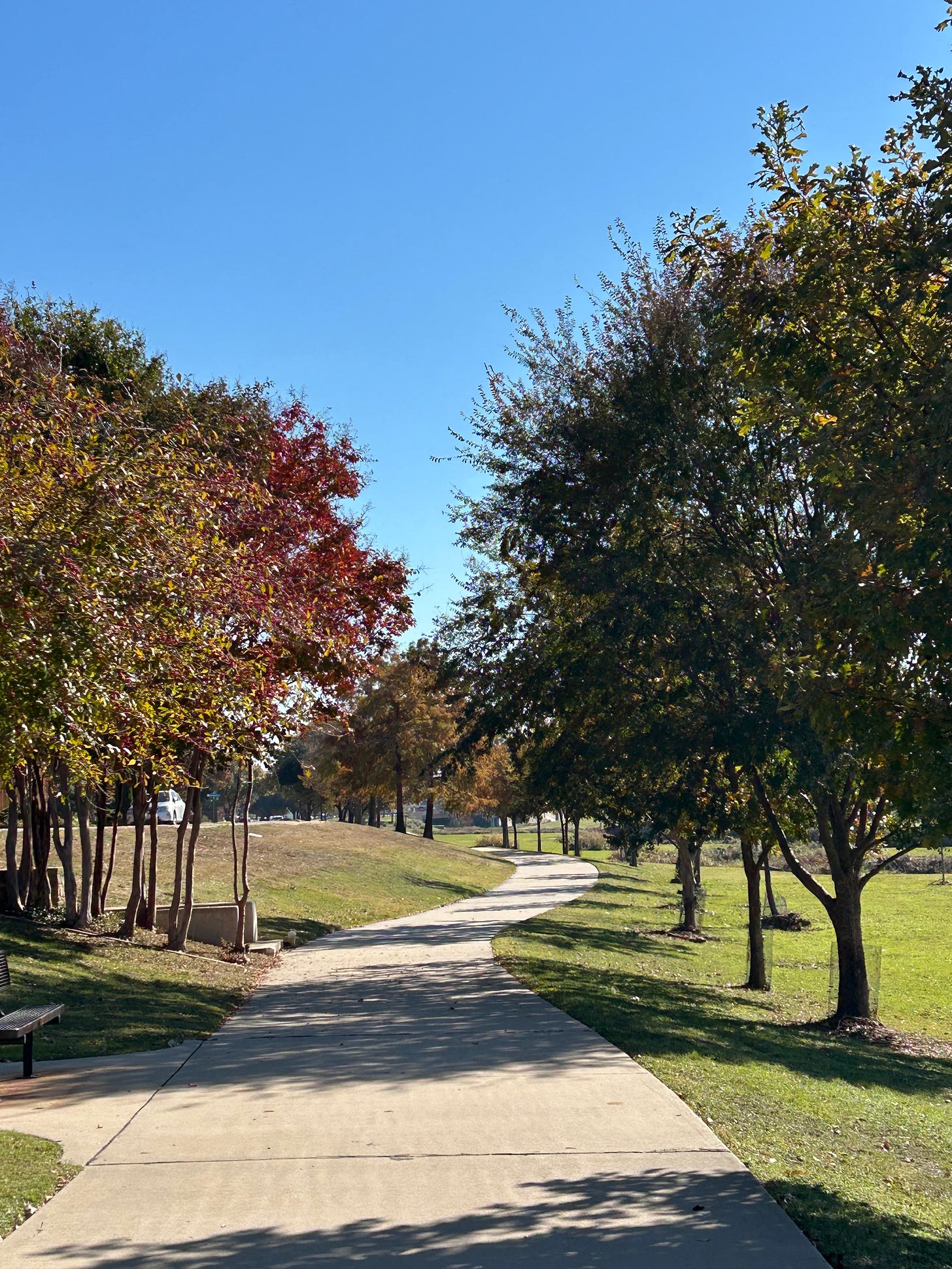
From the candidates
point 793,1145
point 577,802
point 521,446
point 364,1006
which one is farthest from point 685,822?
point 793,1145

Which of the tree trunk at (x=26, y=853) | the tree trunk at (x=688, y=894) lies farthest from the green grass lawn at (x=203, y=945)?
the tree trunk at (x=688, y=894)

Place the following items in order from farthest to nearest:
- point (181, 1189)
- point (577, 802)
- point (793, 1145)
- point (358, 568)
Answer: point (577, 802) → point (358, 568) → point (793, 1145) → point (181, 1189)

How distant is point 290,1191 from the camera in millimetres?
5773

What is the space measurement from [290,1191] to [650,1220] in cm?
174

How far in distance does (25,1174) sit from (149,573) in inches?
128

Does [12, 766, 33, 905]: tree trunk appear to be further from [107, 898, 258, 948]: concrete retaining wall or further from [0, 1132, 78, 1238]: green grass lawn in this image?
[0, 1132, 78, 1238]: green grass lawn

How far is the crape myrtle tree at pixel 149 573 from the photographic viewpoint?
20.9ft

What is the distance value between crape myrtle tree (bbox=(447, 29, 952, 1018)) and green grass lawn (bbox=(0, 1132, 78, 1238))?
508 centimetres

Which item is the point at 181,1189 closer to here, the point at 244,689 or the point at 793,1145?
the point at 793,1145

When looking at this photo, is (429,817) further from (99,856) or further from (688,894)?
(99,856)

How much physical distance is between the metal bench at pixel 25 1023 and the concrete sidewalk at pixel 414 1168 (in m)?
0.95

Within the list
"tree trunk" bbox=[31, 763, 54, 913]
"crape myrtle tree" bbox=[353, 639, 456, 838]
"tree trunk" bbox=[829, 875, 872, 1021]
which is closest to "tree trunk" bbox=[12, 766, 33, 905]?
"tree trunk" bbox=[31, 763, 54, 913]

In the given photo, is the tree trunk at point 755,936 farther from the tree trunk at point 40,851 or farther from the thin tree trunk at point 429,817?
the thin tree trunk at point 429,817

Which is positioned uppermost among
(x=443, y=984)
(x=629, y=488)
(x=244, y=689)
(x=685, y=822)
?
(x=629, y=488)
